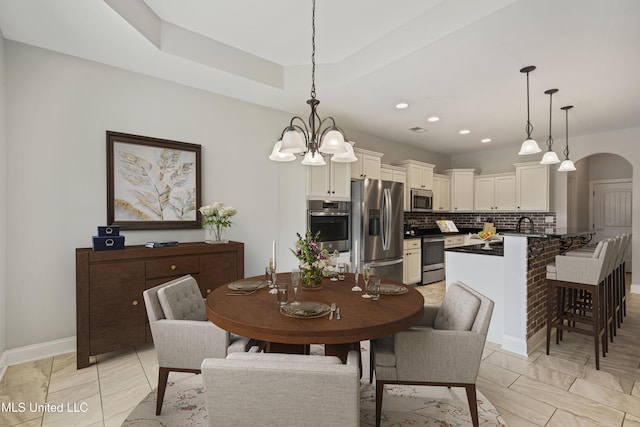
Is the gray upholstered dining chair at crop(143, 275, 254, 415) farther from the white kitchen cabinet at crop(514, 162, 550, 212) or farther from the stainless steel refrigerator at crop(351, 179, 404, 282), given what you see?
the white kitchen cabinet at crop(514, 162, 550, 212)

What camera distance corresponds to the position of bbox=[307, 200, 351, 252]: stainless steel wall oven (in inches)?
160

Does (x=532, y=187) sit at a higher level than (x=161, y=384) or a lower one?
higher

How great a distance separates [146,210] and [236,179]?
1.05 m

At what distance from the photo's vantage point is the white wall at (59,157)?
2561mm

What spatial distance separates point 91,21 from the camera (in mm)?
2281

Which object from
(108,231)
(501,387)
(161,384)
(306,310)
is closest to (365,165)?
(501,387)

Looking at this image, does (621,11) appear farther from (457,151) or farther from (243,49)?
(457,151)

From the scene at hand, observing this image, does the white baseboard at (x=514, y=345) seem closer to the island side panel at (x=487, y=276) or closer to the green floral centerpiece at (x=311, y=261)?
the island side panel at (x=487, y=276)

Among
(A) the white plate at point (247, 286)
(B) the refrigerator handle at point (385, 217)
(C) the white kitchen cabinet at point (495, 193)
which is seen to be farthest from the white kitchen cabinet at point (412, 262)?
(A) the white plate at point (247, 286)

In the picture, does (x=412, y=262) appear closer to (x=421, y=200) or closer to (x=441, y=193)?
(x=421, y=200)

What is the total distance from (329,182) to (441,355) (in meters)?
2.86

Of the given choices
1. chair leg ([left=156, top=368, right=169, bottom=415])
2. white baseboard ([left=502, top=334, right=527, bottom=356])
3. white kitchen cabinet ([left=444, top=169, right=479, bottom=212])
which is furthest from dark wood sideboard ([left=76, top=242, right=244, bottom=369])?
white kitchen cabinet ([left=444, top=169, right=479, bottom=212])

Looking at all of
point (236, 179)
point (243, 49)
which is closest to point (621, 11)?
point (243, 49)

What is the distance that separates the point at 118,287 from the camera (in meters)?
2.61
